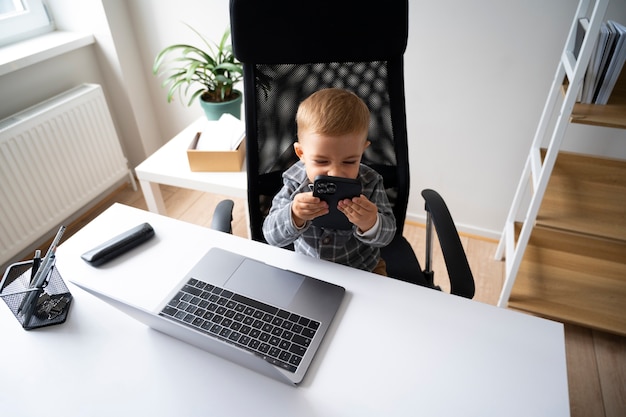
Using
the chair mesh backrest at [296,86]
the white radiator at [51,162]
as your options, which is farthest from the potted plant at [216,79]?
the chair mesh backrest at [296,86]

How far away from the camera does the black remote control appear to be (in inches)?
33.7

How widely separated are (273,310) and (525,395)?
17.2 inches

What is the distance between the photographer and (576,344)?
5.02 feet

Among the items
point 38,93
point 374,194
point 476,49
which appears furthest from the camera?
point 38,93

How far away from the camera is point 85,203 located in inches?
80.0

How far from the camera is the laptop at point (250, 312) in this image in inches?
25.7

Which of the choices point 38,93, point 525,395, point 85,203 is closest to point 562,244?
point 525,395

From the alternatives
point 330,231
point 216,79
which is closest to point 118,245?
point 330,231

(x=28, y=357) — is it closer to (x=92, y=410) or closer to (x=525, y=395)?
(x=92, y=410)

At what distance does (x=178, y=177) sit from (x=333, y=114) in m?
0.81

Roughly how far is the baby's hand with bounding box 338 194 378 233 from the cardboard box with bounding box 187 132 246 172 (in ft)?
2.38

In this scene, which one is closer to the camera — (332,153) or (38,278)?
(38,278)

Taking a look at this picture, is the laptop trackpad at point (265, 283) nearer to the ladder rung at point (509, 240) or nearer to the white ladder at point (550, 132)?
the white ladder at point (550, 132)

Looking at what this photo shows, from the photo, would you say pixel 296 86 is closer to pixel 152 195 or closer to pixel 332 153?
pixel 332 153
